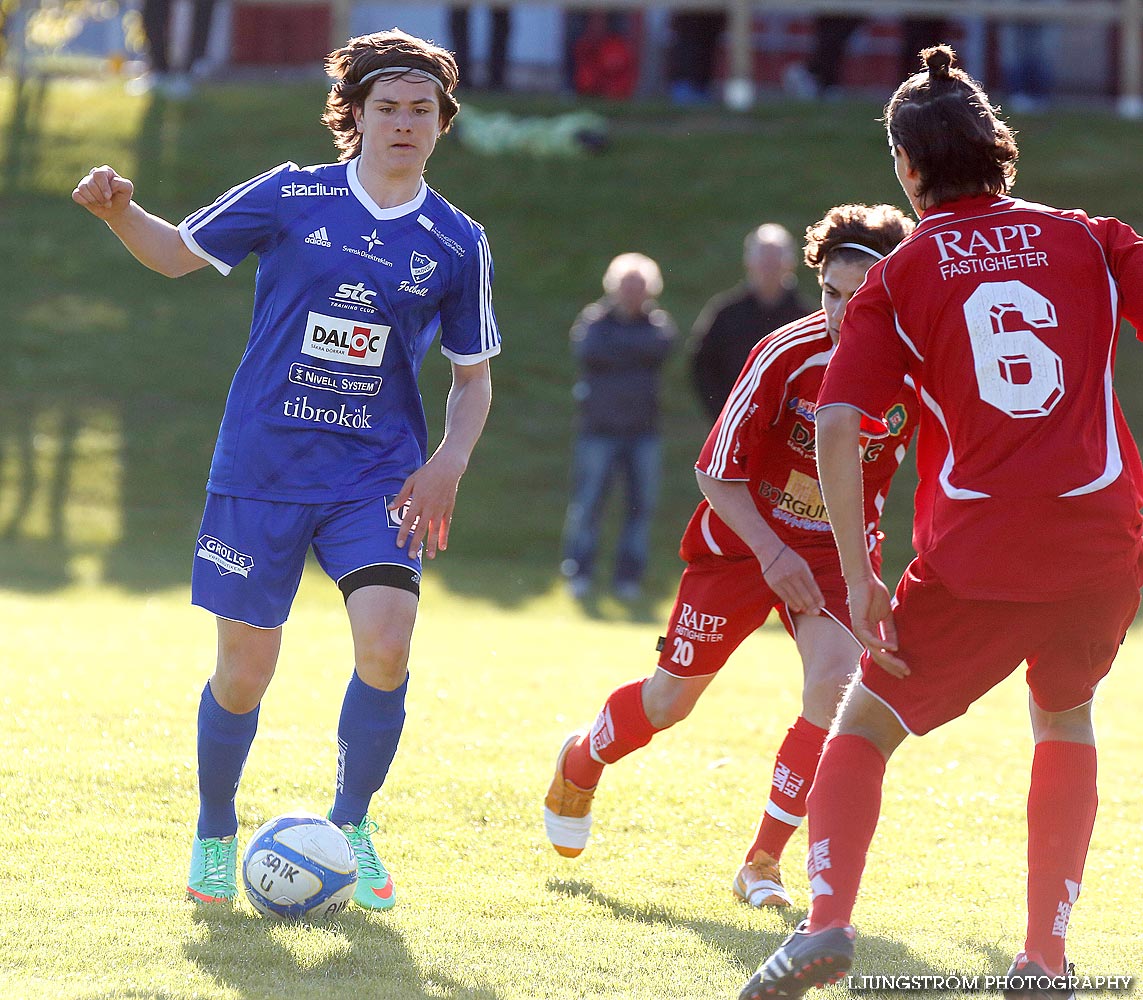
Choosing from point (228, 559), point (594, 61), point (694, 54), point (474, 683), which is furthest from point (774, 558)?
point (594, 61)

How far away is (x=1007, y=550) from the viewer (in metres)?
3.61

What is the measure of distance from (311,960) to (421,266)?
1.86 meters

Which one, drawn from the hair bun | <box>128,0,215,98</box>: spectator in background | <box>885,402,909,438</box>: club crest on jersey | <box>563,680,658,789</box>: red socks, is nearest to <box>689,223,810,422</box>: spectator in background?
<box>563,680,658,789</box>: red socks

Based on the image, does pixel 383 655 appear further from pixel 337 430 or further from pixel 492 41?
pixel 492 41

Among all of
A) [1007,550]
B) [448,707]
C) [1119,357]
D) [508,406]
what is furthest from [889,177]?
[1007,550]

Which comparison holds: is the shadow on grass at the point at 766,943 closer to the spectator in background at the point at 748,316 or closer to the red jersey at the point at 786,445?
the red jersey at the point at 786,445

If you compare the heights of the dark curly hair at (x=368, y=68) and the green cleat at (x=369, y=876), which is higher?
the dark curly hair at (x=368, y=68)

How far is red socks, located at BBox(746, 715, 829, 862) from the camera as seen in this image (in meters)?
4.91

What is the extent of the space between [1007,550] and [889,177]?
16714 mm

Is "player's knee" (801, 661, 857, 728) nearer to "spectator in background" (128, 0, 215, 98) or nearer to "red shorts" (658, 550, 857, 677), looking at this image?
"red shorts" (658, 550, 857, 677)

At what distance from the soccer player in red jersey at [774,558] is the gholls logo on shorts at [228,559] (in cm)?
131

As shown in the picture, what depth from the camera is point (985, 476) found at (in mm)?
3633

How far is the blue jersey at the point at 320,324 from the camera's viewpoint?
442cm

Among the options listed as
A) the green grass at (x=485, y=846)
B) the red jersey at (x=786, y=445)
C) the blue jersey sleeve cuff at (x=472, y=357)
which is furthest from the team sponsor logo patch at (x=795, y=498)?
the green grass at (x=485, y=846)
